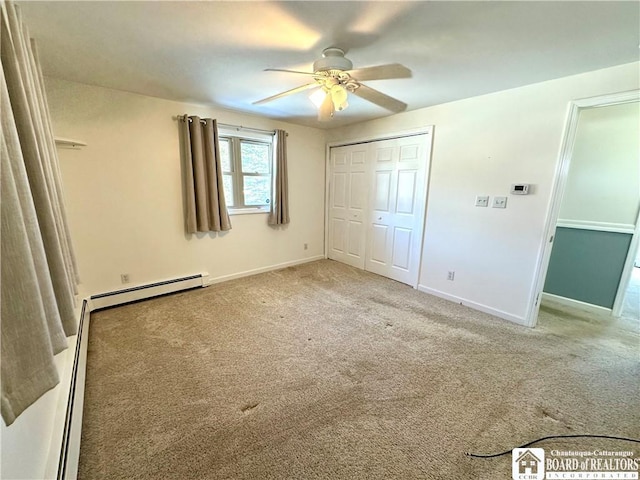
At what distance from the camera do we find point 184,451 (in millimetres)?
1344

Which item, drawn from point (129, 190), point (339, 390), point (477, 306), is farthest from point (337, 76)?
point (477, 306)

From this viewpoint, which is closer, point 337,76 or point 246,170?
point 337,76

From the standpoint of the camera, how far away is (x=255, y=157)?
3.78 metres

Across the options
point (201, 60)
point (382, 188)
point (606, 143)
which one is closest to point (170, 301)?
point (201, 60)

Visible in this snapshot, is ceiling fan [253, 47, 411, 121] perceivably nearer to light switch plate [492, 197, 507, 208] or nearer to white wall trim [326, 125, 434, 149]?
white wall trim [326, 125, 434, 149]

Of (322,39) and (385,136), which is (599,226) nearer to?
(385,136)

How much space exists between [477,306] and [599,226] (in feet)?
5.08

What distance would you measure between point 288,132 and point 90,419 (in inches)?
146

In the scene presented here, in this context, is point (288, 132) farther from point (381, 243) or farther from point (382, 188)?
point (381, 243)

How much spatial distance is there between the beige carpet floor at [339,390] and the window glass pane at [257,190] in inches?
64.7

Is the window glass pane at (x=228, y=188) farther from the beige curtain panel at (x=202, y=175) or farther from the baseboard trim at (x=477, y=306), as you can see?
the baseboard trim at (x=477, y=306)

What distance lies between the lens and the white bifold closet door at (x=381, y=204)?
3387 mm

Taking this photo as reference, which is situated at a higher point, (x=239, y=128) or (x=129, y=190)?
(x=239, y=128)

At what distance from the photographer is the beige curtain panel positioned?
3.02 m
